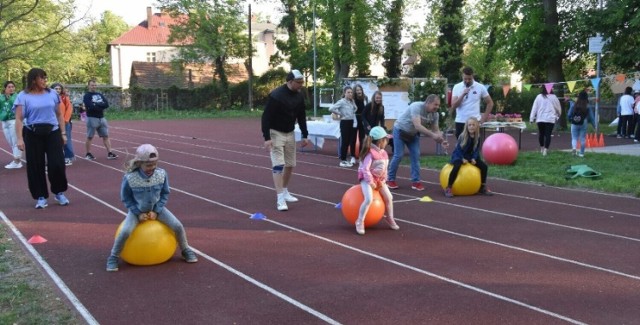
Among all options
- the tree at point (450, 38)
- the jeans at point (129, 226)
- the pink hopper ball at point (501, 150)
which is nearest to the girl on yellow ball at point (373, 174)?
the jeans at point (129, 226)

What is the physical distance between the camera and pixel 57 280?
212 inches

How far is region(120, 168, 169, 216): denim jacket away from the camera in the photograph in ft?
18.9

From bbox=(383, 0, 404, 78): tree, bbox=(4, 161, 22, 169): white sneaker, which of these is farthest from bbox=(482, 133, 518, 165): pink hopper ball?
bbox=(383, 0, 404, 78): tree

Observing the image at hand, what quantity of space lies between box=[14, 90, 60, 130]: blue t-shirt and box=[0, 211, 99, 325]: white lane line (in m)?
1.55

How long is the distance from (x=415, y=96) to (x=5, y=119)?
11.7 metres

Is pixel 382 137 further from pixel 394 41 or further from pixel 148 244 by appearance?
pixel 394 41

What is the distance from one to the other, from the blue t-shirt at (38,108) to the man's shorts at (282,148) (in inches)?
120

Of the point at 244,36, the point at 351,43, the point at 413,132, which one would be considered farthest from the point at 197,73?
the point at 413,132

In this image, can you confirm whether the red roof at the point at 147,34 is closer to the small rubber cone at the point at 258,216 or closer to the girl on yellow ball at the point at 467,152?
the girl on yellow ball at the point at 467,152

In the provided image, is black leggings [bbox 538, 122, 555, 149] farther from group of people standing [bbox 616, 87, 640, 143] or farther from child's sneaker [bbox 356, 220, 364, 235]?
child's sneaker [bbox 356, 220, 364, 235]

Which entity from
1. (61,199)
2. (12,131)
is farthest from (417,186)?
(12,131)

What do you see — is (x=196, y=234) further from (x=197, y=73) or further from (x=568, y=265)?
(x=197, y=73)

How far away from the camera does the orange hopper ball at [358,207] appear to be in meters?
7.30

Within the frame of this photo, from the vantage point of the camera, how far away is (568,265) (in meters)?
5.95
